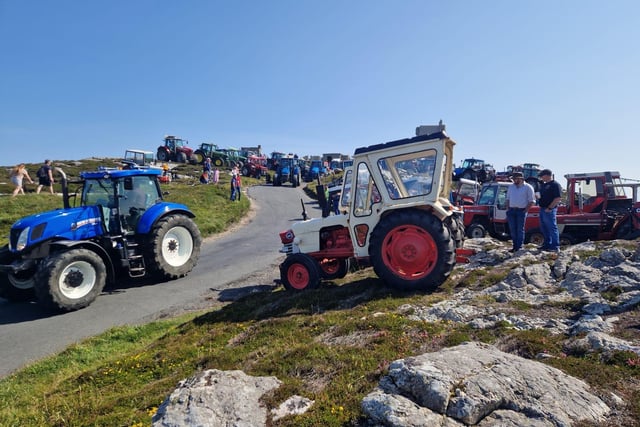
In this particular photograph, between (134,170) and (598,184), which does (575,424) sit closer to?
(134,170)

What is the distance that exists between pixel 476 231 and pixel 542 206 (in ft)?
19.7

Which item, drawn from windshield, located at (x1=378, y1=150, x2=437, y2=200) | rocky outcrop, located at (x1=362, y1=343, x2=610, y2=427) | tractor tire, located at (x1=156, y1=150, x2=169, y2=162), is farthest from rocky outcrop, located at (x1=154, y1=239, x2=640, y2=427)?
tractor tire, located at (x1=156, y1=150, x2=169, y2=162)

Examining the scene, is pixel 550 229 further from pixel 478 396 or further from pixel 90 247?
pixel 90 247

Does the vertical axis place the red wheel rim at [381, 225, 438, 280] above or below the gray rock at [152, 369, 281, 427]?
above

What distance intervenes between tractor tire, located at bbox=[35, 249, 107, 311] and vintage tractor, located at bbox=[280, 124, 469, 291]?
3381mm

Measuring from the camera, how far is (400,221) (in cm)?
580

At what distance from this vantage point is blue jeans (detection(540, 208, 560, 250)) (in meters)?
7.42

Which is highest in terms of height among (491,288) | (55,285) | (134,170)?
(134,170)

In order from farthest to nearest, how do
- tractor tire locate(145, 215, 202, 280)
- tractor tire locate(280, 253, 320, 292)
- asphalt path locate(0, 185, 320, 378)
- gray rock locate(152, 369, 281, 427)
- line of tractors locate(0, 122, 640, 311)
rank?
tractor tire locate(145, 215, 202, 280) → tractor tire locate(280, 253, 320, 292) → line of tractors locate(0, 122, 640, 311) → asphalt path locate(0, 185, 320, 378) → gray rock locate(152, 369, 281, 427)

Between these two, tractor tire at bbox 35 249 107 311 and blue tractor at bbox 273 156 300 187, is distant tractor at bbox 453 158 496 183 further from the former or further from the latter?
tractor tire at bbox 35 249 107 311

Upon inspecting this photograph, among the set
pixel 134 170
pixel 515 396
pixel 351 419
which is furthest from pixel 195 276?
pixel 515 396

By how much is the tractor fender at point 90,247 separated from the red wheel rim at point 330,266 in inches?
159

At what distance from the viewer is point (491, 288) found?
561 centimetres

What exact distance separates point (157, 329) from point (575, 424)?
Answer: 17.7 feet
